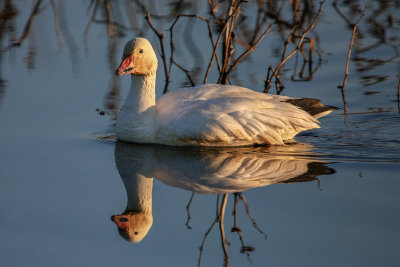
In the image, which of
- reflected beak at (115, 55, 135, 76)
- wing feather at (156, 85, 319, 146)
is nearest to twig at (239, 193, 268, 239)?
wing feather at (156, 85, 319, 146)

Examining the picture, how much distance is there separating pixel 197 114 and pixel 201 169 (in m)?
0.76

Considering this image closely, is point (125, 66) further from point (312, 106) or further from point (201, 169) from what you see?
point (312, 106)

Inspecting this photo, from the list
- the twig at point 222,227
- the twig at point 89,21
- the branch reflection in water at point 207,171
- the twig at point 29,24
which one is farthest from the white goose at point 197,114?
the twig at point 29,24

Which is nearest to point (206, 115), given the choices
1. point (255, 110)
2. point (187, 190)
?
point (255, 110)

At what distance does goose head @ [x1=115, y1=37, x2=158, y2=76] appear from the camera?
7.78 metres

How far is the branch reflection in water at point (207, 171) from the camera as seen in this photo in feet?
19.6

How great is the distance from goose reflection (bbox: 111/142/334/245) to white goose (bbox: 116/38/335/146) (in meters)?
0.13

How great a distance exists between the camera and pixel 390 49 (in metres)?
11.0

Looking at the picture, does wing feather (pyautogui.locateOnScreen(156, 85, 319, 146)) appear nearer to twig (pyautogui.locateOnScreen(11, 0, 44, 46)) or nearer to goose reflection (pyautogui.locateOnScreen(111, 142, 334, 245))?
goose reflection (pyautogui.locateOnScreen(111, 142, 334, 245))

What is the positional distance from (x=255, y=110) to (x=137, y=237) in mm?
2712

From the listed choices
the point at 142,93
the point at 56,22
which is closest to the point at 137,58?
the point at 142,93

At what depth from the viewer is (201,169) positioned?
7.01m

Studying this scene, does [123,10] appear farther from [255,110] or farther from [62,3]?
[255,110]

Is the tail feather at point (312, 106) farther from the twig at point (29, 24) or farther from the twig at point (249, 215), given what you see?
the twig at point (29, 24)
